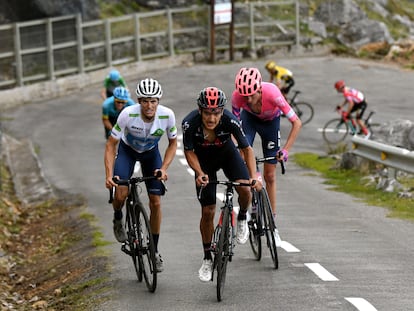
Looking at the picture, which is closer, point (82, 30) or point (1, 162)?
point (1, 162)

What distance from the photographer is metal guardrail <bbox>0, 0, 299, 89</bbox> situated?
35.4m

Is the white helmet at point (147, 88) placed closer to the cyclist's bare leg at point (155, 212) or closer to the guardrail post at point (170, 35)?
the cyclist's bare leg at point (155, 212)

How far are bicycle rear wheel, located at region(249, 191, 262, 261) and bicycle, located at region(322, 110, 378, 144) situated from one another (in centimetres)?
1510

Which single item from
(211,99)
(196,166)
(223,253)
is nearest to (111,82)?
(196,166)

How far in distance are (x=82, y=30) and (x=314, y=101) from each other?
8.55 metres

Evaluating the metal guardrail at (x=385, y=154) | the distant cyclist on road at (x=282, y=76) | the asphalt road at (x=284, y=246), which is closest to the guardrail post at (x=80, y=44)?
the asphalt road at (x=284, y=246)

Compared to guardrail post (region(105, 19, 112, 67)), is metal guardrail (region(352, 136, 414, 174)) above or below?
above

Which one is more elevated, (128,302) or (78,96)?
(128,302)

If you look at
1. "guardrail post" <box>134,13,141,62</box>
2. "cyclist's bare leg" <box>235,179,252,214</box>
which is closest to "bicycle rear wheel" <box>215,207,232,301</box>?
"cyclist's bare leg" <box>235,179,252,214</box>

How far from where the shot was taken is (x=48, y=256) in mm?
15578

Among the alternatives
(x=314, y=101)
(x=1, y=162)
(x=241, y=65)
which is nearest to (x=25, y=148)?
(x=1, y=162)

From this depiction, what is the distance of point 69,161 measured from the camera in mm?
24750

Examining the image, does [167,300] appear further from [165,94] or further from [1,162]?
[165,94]

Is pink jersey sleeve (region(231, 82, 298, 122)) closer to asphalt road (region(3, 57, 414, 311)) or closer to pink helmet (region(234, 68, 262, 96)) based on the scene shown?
pink helmet (region(234, 68, 262, 96))
